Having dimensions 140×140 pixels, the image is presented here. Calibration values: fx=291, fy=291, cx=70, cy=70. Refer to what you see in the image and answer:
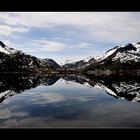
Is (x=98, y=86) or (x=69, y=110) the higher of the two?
(x=98, y=86)

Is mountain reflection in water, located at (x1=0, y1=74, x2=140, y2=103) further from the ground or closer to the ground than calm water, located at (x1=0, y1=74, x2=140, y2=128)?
further from the ground

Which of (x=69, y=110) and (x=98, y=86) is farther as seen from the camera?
(x=98, y=86)

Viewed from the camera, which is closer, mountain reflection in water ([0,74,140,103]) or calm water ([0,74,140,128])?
calm water ([0,74,140,128])

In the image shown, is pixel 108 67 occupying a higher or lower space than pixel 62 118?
higher

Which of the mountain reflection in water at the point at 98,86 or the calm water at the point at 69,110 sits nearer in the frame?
the calm water at the point at 69,110

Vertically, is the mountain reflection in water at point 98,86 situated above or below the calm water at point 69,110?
above
